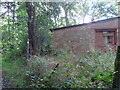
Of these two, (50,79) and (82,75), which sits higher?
(82,75)

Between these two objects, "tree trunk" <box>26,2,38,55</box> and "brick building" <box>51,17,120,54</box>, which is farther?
"brick building" <box>51,17,120,54</box>

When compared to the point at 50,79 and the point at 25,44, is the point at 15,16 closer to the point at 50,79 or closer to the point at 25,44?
the point at 50,79

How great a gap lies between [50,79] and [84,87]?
0.70 metres

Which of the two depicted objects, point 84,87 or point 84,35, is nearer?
point 84,87

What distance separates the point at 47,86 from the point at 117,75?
1.10 m

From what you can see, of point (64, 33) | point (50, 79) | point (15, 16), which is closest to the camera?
point (50, 79)

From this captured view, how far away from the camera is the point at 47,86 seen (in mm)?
2035

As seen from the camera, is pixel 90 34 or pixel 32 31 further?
pixel 90 34

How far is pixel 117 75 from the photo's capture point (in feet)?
4.37

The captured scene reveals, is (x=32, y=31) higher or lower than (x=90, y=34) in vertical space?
higher

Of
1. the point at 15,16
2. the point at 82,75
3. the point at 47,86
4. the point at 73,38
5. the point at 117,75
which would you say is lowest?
the point at 47,86

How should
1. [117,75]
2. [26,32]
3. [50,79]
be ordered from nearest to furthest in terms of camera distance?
[117,75]
[50,79]
[26,32]

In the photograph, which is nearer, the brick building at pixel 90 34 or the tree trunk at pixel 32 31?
the tree trunk at pixel 32 31

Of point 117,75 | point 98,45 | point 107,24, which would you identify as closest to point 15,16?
point 117,75
